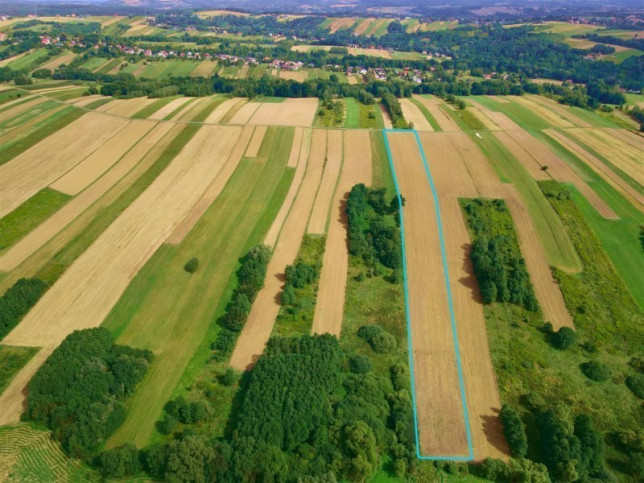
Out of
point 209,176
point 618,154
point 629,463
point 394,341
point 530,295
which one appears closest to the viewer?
point 629,463

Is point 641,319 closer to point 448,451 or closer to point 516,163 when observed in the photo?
point 448,451

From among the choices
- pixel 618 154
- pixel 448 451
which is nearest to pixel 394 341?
pixel 448 451

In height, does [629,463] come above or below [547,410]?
below

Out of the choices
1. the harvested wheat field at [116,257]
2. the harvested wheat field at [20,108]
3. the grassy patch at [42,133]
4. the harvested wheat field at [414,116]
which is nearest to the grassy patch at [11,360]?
the harvested wheat field at [116,257]

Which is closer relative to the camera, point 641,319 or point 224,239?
point 641,319

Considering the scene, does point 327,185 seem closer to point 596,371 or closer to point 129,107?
point 596,371

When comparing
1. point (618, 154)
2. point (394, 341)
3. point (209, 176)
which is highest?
point (618, 154)

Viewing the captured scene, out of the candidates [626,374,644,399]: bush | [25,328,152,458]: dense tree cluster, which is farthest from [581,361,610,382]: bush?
[25,328,152,458]: dense tree cluster

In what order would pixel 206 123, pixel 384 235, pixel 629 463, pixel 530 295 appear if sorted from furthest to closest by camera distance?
pixel 206 123 → pixel 384 235 → pixel 530 295 → pixel 629 463

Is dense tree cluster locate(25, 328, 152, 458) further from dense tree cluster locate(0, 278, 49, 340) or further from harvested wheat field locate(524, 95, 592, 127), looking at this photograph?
harvested wheat field locate(524, 95, 592, 127)
